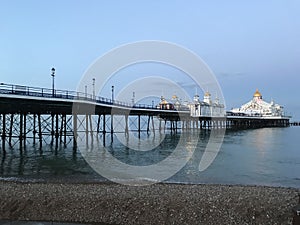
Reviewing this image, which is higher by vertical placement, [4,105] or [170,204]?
[4,105]

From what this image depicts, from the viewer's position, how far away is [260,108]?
445 feet

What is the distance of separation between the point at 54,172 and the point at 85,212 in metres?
10.3

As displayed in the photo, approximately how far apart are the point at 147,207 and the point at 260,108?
132877 mm

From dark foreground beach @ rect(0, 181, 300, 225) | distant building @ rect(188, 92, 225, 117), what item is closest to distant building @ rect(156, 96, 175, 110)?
distant building @ rect(188, 92, 225, 117)

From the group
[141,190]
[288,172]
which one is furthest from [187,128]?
[141,190]

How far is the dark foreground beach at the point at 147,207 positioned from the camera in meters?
9.70

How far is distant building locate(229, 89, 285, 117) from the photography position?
130 meters

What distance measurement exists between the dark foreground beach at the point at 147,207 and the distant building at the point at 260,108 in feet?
391

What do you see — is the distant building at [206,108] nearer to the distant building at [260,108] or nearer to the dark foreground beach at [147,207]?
the distant building at [260,108]

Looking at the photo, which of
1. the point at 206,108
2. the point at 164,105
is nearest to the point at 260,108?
the point at 206,108

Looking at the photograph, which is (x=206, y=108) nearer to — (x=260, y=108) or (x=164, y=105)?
(x=164, y=105)

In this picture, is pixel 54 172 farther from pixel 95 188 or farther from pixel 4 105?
pixel 4 105

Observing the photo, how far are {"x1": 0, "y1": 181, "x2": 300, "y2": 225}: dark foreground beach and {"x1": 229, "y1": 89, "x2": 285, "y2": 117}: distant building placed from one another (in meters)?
119

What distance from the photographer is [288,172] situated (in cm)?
2173
